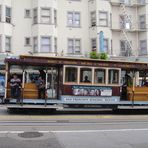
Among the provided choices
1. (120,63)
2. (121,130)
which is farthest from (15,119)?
(120,63)

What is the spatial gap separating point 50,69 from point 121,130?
711 centimetres

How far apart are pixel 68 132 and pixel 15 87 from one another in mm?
6150

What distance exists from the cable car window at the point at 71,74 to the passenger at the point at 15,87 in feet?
7.79

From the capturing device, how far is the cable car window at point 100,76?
1969 cm

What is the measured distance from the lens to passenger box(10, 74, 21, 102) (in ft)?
60.8

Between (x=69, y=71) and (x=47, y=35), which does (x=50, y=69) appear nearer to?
(x=69, y=71)

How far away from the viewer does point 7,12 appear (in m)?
38.2

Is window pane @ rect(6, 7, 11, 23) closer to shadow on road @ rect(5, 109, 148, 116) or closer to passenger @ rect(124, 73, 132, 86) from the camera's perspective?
shadow on road @ rect(5, 109, 148, 116)

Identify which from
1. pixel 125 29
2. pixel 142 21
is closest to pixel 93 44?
pixel 125 29

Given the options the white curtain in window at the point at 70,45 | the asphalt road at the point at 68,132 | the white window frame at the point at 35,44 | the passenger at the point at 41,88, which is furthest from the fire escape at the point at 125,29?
the asphalt road at the point at 68,132

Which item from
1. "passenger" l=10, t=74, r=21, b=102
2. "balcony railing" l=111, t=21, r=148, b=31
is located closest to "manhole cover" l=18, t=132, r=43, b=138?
"passenger" l=10, t=74, r=21, b=102

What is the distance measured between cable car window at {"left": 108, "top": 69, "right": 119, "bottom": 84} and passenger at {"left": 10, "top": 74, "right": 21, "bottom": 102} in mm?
4665

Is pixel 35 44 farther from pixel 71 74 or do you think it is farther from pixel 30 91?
pixel 30 91

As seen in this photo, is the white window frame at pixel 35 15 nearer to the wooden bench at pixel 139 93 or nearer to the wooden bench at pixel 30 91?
the wooden bench at pixel 139 93
